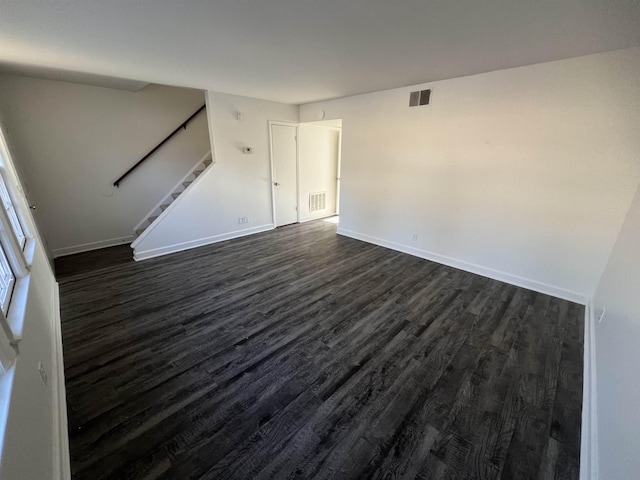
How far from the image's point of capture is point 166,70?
311 cm

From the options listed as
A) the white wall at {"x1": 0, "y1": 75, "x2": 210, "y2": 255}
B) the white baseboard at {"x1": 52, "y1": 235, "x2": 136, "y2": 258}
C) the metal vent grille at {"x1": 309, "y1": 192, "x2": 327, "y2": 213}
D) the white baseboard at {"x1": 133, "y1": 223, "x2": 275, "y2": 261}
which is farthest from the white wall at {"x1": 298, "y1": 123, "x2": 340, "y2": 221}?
the white baseboard at {"x1": 52, "y1": 235, "x2": 136, "y2": 258}

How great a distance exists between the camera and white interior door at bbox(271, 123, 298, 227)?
17.4 ft

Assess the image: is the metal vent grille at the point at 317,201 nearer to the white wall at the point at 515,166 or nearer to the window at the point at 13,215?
the white wall at the point at 515,166

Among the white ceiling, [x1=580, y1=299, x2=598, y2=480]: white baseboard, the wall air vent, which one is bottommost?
[x1=580, y1=299, x2=598, y2=480]: white baseboard

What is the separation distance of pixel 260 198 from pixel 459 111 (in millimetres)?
3669

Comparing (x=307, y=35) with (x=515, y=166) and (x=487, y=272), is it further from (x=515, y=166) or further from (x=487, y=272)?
(x=487, y=272)

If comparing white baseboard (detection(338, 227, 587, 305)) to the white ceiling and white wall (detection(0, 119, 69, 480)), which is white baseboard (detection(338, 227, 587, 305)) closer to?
the white ceiling

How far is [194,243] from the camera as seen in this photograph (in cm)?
459

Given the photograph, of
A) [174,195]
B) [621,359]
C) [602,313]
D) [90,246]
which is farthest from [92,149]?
[602,313]

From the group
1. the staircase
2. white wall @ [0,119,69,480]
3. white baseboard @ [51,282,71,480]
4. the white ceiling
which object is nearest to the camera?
white wall @ [0,119,69,480]

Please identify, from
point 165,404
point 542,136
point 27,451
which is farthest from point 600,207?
point 27,451

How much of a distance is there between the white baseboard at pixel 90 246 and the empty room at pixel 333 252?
46 mm

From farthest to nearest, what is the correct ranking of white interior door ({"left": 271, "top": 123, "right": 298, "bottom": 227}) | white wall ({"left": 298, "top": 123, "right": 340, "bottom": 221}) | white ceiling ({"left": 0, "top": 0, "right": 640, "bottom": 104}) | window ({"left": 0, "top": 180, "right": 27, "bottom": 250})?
white wall ({"left": 298, "top": 123, "right": 340, "bottom": 221}) < white interior door ({"left": 271, "top": 123, "right": 298, "bottom": 227}) < window ({"left": 0, "top": 180, "right": 27, "bottom": 250}) < white ceiling ({"left": 0, "top": 0, "right": 640, "bottom": 104})

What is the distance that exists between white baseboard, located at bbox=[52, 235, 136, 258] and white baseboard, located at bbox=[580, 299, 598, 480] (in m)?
6.20
